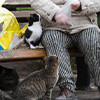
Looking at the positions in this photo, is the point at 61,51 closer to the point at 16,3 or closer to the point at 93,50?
the point at 93,50

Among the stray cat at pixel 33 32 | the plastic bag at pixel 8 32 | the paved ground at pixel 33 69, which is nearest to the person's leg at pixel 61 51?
the stray cat at pixel 33 32

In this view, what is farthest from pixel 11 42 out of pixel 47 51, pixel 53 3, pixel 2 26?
pixel 53 3

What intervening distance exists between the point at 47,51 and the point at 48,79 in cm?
28

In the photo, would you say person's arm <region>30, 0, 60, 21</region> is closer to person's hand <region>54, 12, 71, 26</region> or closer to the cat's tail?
person's hand <region>54, 12, 71, 26</region>

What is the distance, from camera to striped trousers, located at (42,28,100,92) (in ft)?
6.78

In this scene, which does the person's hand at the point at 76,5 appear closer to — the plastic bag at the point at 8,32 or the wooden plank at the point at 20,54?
the wooden plank at the point at 20,54

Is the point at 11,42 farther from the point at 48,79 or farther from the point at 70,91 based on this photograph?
the point at 70,91

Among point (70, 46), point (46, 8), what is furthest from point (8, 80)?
point (46, 8)

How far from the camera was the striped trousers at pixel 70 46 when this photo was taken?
207cm

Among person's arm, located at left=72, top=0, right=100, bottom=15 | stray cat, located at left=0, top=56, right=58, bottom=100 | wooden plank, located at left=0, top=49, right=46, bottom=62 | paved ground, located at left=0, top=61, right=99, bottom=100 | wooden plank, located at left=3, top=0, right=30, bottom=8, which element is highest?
person's arm, located at left=72, top=0, right=100, bottom=15

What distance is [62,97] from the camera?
2141 millimetres

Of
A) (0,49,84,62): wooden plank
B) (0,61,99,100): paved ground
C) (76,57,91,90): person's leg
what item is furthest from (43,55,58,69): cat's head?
(76,57,91,90): person's leg

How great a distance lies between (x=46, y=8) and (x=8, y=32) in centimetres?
53

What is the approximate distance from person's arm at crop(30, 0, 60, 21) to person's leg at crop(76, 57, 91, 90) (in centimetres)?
84
